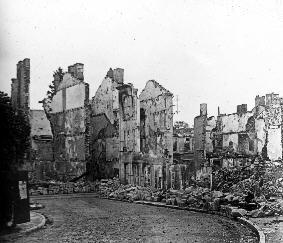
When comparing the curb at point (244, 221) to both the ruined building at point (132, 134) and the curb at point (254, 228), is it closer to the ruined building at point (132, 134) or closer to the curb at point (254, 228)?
the curb at point (254, 228)

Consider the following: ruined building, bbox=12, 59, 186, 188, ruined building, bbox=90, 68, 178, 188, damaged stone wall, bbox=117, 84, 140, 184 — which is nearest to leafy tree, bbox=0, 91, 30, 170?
ruined building, bbox=12, 59, 186, 188

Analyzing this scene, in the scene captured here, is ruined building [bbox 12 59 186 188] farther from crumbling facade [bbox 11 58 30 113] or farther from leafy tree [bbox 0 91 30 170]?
crumbling facade [bbox 11 58 30 113]

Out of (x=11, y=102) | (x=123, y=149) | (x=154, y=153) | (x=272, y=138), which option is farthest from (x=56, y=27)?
(x=272, y=138)

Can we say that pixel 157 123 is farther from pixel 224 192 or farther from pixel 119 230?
pixel 119 230

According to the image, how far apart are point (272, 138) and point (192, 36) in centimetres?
1747

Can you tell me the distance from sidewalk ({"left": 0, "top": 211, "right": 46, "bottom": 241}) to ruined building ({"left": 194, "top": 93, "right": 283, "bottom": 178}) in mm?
Result: 14726

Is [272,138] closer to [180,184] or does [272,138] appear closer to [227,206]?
[180,184]

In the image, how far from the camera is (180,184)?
46.1 feet

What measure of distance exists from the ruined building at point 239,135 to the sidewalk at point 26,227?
14.7 metres

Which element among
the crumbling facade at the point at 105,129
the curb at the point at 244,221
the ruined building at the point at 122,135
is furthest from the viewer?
the crumbling facade at the point at 105,129

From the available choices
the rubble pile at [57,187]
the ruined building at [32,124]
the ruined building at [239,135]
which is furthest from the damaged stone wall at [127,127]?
the ruined building at [32,124]

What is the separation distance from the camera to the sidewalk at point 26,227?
5.02 metres

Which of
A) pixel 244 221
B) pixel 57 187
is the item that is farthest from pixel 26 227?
pixel 244 221

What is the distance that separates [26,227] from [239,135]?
24330 millimetres
